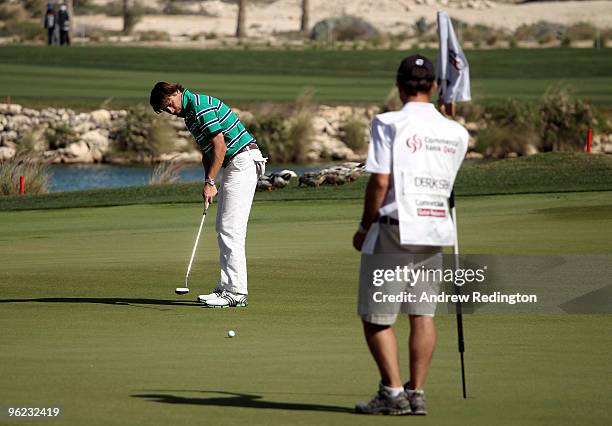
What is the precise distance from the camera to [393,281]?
7008 mm

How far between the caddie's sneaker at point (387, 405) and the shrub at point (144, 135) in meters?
32.9

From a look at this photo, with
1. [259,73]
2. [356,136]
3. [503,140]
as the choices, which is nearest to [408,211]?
[503,140]

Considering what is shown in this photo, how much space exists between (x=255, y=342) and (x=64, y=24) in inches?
2122

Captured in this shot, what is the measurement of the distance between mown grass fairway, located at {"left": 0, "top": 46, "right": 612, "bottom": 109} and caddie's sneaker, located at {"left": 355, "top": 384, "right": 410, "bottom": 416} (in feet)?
113

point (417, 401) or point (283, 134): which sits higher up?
point (417, 401)

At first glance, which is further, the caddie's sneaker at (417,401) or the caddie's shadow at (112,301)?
the caddie's shadow at (112,301)

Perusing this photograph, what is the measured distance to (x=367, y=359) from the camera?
860cm

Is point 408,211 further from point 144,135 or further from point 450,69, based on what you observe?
point 144,135

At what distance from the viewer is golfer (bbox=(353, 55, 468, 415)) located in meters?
6.91

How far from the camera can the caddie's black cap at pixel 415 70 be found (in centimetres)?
711

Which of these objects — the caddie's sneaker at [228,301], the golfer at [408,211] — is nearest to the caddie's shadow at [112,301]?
the caddie's sneaker at [228,301]

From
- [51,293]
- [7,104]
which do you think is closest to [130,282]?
[51,293]

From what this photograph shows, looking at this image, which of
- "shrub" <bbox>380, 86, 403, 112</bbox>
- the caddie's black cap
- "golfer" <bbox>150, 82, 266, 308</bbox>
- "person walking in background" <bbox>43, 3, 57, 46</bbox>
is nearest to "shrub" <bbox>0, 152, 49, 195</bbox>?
"golfer" <bbox>150, 82, 266, 308</bbox>

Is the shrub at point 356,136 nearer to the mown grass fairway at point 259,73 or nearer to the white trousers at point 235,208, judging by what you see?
the mown grass fairway at point 259,73
